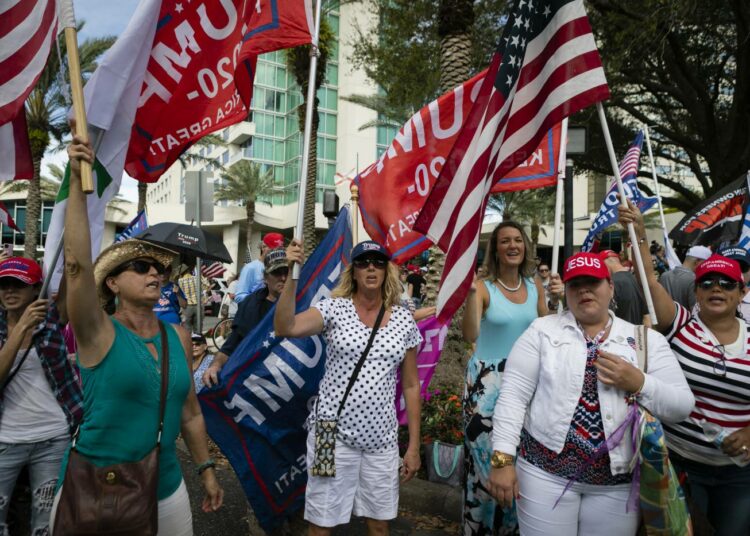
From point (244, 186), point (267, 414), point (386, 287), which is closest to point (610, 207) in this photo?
point (386, 287)

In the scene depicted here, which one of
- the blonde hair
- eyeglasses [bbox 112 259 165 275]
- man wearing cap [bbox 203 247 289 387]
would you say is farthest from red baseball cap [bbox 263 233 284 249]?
eyeglasses [bbox 112 259 165 275]

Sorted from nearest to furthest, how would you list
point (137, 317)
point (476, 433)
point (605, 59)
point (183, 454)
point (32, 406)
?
point (137, 317), point (32, 406), point (476, 433), point (183, 454), point (605, 59)

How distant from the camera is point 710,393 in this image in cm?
306

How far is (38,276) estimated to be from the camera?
336 centimetres

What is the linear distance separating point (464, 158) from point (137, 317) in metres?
1.87

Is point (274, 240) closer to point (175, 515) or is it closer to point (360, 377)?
point (360, 377)

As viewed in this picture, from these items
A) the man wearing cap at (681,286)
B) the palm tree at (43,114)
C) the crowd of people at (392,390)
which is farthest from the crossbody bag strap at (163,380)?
the palm tree at (43,114)

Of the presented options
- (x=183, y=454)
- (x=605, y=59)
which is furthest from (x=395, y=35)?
(x=183, y=454)

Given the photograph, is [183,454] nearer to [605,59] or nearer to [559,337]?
[559,337]

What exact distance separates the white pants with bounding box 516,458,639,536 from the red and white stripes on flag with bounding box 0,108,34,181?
3352mm

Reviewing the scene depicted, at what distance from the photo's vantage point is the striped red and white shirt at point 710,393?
3.01 metres

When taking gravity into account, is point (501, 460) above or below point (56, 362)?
below

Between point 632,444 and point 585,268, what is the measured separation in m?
0.79

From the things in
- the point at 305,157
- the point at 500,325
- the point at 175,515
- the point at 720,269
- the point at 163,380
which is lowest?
the point at 175,515
